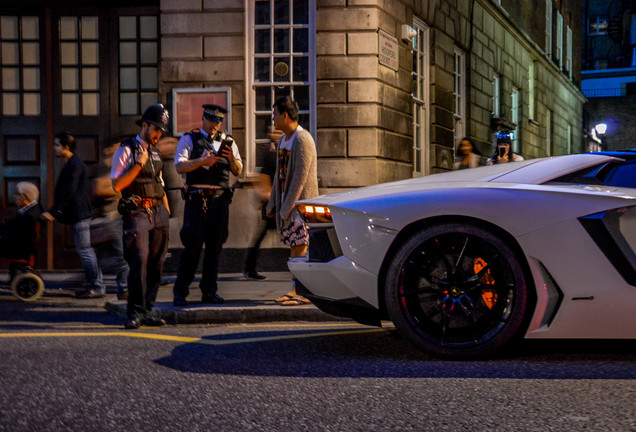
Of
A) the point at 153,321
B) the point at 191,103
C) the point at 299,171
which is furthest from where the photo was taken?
the point at 191,103

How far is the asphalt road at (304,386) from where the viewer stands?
2977mm

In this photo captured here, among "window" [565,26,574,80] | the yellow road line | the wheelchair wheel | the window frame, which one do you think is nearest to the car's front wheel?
the yellow road line

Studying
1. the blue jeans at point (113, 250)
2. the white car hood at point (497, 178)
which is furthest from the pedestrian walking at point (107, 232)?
the white car hood at point (497, 178)

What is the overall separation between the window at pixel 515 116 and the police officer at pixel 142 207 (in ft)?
47.3

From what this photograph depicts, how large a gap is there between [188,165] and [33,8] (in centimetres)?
555

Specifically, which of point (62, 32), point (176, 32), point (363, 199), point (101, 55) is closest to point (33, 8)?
point (62, 32)

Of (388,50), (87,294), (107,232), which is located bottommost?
(87,294)

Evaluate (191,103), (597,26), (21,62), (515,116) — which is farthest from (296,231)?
(597,26)

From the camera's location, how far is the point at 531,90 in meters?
21.2

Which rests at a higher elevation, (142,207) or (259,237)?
(142,207)

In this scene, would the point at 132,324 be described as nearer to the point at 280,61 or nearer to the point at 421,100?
the point at 280,61

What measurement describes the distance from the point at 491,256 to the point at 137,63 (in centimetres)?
773

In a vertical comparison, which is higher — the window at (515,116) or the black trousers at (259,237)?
the window at (515,116)

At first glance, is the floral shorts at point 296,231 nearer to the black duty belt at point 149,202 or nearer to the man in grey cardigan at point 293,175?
the man in grey cardigan at point 293,175
